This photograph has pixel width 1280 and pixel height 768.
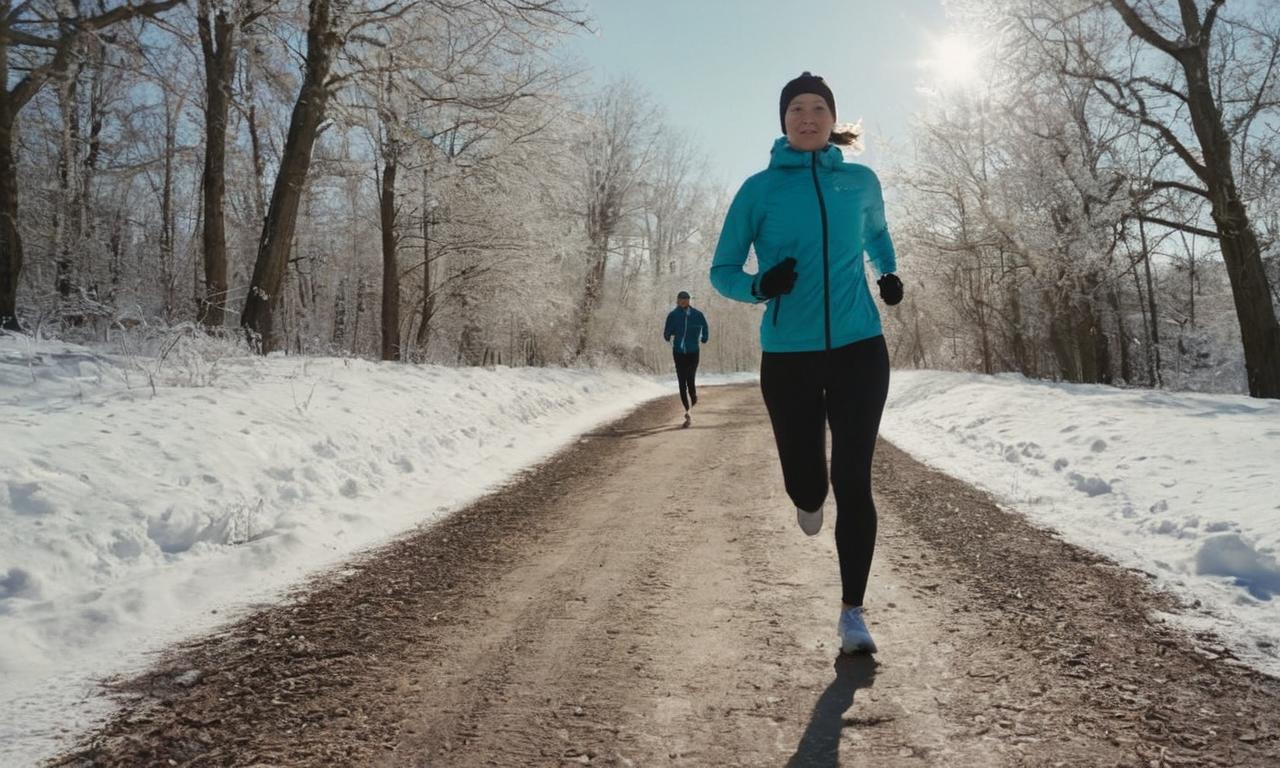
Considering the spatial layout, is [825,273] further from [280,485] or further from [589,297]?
[589,297]

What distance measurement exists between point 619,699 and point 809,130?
7.84 ft

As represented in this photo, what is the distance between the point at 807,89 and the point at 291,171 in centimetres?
887

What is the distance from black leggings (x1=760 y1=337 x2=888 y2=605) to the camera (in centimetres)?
278

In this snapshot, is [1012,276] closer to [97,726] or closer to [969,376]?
[969,376]

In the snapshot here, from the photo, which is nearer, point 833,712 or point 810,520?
point 833,712

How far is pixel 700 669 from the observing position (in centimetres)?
254

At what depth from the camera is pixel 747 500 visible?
221 inches

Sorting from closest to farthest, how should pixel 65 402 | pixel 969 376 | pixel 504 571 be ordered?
pixel 504 571 < pixel 65 402 < pixel 969 376

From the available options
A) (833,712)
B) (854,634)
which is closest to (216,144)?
(854,634)

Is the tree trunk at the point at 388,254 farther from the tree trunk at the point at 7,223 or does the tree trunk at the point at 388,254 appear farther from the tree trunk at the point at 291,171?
the tree trunk at the point at 7,223

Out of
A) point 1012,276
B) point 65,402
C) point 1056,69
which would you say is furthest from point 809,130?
point 1012,276

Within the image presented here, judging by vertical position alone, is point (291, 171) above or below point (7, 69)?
below

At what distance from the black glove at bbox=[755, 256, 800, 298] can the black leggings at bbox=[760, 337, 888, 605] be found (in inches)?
11.5

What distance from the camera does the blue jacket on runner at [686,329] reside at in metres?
12.2
